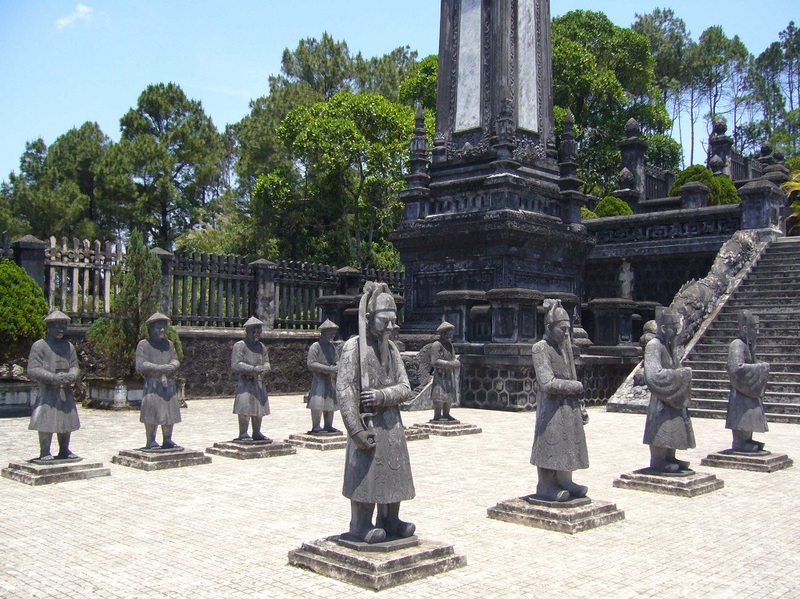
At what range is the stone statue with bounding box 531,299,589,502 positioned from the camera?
23.1ft

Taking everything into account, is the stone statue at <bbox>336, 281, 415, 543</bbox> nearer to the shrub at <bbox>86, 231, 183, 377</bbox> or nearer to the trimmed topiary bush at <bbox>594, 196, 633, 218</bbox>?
the shrub at <bbox>86, 231, 183, 377</bbox>

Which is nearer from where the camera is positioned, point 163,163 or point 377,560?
point 377,560

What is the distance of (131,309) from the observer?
1590 centimetres

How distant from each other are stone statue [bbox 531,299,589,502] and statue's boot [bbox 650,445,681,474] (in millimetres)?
1736

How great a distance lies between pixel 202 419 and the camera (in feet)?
47.9

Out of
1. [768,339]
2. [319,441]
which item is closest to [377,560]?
[319,441]

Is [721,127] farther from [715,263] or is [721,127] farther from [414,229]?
[414,229]

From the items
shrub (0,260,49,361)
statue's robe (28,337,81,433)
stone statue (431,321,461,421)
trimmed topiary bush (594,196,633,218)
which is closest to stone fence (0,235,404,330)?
shrub (0,260,49,361)

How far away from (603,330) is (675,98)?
47592 millimetres

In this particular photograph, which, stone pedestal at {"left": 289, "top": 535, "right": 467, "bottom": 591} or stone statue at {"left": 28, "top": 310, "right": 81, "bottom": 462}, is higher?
stone statue at {"left": 28, "top": 310, "right": 81, "bottom": 462}

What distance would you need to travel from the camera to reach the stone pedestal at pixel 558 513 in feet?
22.2

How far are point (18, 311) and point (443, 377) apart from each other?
303 inches

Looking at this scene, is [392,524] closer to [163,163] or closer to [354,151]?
[354,151]

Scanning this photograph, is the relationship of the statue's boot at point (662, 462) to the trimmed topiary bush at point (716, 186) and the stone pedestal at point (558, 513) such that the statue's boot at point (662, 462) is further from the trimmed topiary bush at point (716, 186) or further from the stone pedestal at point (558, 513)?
the trimmed topiary bush at point (716, 186)
